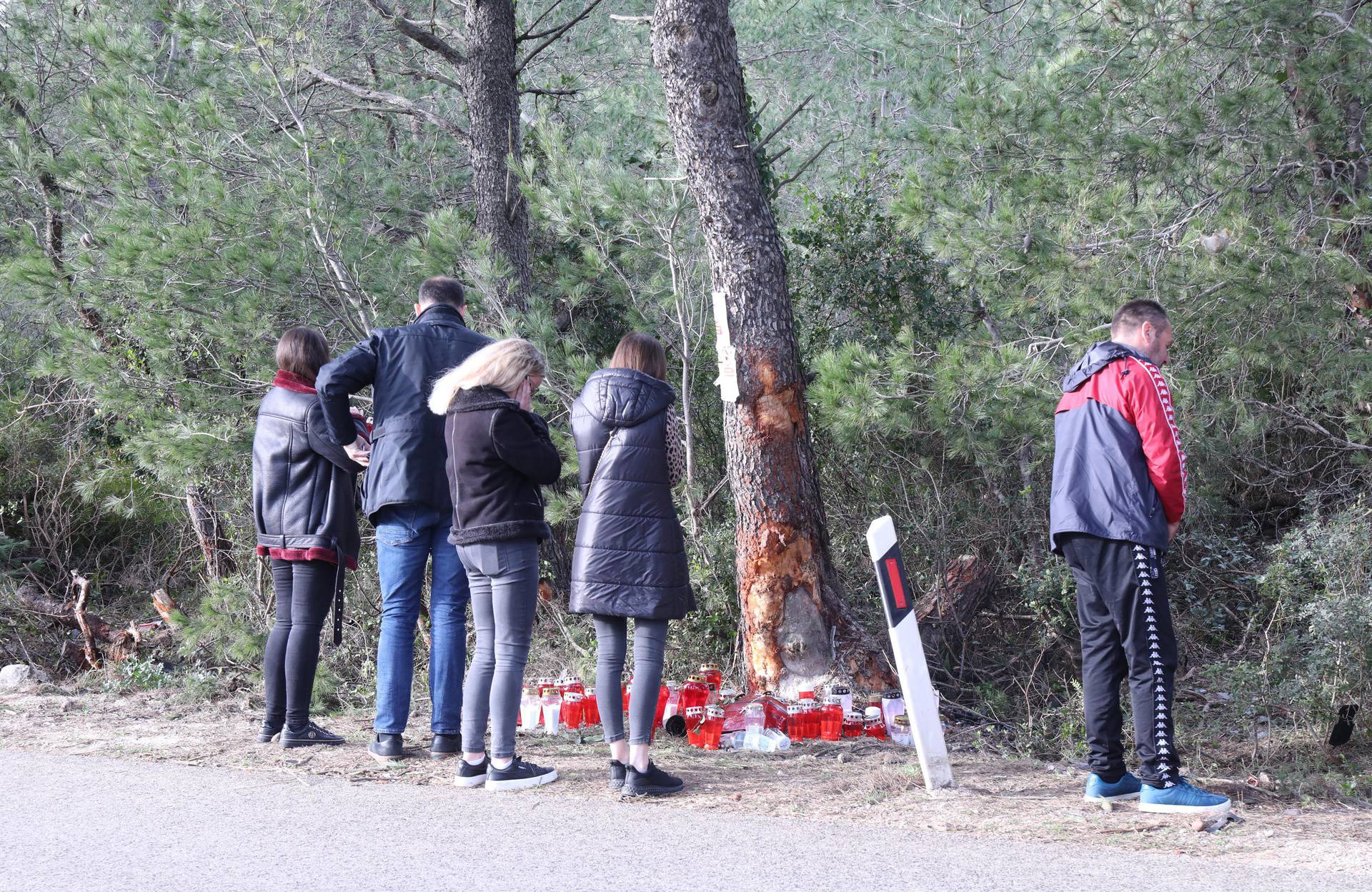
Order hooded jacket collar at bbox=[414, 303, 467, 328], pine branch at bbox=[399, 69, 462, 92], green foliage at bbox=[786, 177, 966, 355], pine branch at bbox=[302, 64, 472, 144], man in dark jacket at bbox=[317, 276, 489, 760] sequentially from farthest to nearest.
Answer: pine branch at bbox=[399, 69, 462, 92], pine branch at bbox=[302, 64, 472, 144], green foliage at bbox=[786, 177, 966, 355], hooded jacket collar at bbox=[414, 303, 467, 328], man in dark jacket at bbox=[317, 276, 489, 760]

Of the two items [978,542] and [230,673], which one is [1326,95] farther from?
[230,673]

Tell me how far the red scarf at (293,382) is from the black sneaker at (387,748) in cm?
168

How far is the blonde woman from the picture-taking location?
16.0ft

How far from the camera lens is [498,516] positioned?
16.0 feet

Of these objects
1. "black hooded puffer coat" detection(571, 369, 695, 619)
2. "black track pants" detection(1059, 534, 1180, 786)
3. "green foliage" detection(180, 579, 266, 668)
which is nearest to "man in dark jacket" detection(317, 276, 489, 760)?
"black hooded puffer coat" detection(571, 369, 695, 619)

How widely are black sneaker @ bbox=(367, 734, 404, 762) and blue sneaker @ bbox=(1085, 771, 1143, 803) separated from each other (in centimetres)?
299

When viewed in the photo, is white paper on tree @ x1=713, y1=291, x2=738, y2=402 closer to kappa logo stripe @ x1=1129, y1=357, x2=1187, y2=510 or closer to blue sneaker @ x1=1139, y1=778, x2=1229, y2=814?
kappa logo stripe @ x1=1129, y1=357, x2=1187, y2=510

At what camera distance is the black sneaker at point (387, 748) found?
218 inches


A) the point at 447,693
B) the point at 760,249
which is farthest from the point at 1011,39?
the point at 447,693

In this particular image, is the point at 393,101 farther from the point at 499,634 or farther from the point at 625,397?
the point at 499,634

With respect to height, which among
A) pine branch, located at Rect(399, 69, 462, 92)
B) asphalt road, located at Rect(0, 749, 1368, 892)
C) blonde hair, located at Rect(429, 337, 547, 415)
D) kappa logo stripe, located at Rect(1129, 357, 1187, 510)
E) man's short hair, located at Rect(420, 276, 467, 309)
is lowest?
asphalt road, located at Rect(0, 749, 1368, 892)

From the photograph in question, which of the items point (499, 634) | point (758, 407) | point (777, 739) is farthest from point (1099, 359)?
point (499, 634)

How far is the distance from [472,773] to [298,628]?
1302 millimetres

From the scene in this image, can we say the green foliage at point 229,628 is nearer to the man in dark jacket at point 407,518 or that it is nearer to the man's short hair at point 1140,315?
the man in dark jacket at point 407,518
